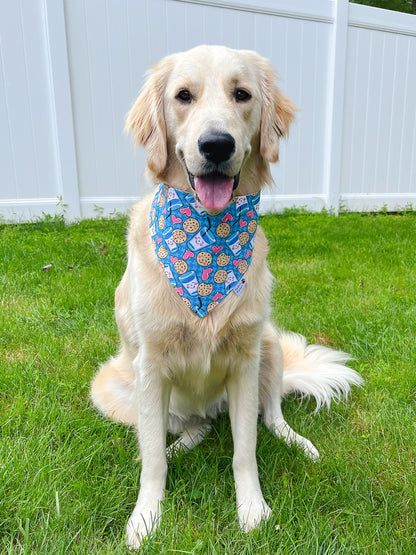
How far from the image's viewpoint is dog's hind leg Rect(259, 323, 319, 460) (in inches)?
76.8

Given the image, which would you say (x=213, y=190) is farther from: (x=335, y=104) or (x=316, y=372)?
(x=335, y=104)

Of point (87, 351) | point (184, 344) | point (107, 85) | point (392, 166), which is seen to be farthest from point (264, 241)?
point (392, 166)

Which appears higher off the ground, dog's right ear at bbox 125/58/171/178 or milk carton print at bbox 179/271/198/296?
dog's right ear at bbox 125/58/171/178

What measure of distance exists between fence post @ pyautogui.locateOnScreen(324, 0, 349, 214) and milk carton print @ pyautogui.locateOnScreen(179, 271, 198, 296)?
17.4ft

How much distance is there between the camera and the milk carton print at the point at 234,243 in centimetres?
164

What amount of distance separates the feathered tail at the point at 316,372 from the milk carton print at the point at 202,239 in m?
0.94

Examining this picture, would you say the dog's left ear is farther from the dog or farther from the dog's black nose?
the dog's black nose

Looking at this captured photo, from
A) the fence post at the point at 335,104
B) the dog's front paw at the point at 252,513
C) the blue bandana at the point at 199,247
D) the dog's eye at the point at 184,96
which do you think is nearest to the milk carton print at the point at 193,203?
the blue bandana at the point at 199,247

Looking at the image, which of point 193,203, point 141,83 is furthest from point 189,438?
point 141,83

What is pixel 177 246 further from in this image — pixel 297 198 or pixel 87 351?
pixel 297 198

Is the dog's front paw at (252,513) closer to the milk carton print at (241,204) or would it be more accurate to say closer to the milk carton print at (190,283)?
the milk carton print at (190,283)

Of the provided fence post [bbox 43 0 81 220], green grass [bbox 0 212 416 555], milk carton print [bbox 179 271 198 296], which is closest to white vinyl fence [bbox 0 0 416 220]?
fence post [bbox 43 0 81 220]

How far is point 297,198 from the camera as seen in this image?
6281 mm

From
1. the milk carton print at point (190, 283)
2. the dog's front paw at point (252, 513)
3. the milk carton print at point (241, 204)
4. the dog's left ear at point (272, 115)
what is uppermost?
the dog's left ear at point (272, 115)
